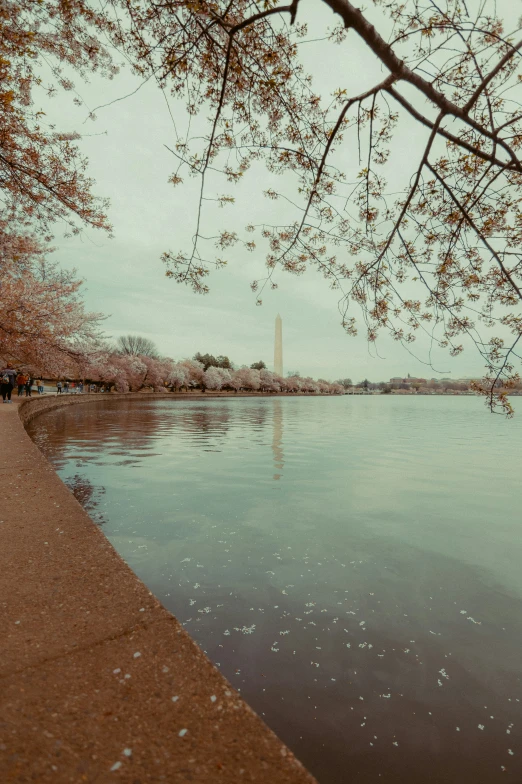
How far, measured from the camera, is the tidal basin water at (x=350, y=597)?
9.73ft

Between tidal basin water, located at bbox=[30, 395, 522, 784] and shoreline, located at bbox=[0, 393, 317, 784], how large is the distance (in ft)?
4.50

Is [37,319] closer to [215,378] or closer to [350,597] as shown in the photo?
[350,597]

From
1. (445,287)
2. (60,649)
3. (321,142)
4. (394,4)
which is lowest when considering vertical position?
(60,649)

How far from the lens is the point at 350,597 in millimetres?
4918

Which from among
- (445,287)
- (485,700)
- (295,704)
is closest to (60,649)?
(295,704)

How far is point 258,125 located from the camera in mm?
6062

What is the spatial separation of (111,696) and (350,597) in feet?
12.1

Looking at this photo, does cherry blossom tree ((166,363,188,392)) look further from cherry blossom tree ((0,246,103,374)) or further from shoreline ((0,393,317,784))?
shoreline ((0,393,317,784))

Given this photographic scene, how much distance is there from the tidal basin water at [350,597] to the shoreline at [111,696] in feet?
4.50

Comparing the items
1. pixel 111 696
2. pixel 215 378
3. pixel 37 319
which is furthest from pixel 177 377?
pixel 111 696

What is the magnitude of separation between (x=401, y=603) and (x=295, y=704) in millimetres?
2202

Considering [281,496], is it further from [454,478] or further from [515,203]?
[515,203]

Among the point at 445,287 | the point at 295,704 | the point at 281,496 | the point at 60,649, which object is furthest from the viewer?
the point at 281,496

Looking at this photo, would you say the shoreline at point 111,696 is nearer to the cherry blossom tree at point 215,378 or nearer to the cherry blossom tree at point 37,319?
the cherry blossom tree at point 37,319
